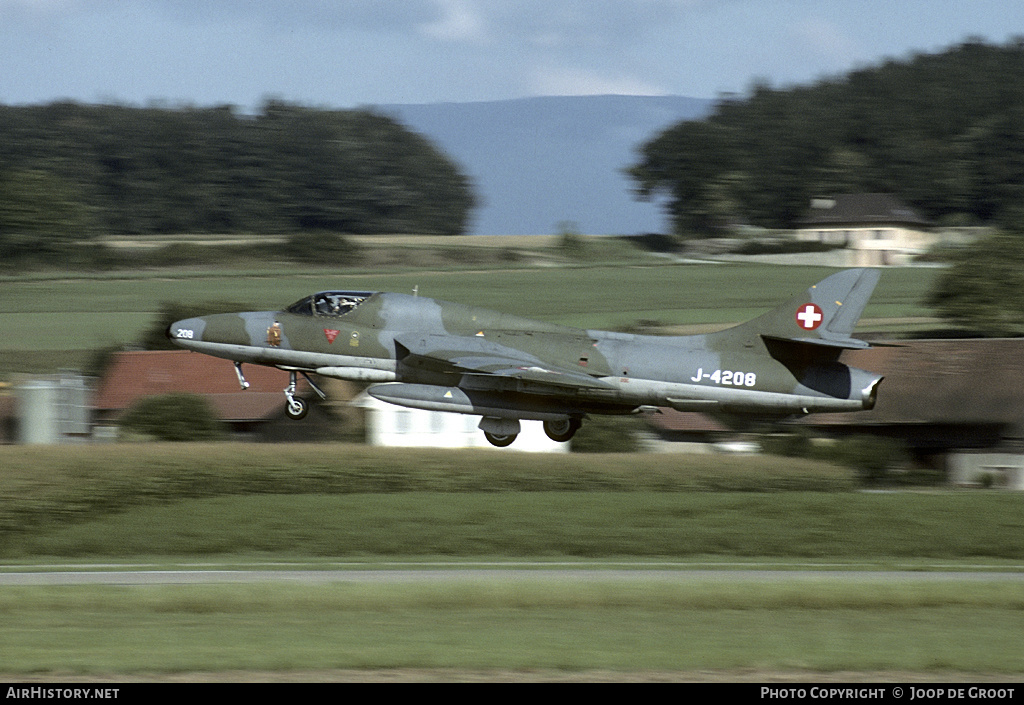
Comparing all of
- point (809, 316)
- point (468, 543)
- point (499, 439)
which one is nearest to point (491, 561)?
point (468, 543)

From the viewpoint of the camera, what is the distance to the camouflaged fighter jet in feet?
106

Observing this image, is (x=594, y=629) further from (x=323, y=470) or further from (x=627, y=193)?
(x=627, y=193)

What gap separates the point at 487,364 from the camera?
31547 mm

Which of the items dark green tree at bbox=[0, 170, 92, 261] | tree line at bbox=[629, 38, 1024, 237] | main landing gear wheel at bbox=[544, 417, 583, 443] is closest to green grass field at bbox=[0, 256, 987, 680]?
main landing gear wheel at bbox=[544, 417, 583, 443]

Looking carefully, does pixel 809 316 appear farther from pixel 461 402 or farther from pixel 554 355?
pixel 461 402

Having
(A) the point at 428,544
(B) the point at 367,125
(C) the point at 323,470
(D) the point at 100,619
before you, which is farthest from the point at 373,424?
(B) the point at 367,125

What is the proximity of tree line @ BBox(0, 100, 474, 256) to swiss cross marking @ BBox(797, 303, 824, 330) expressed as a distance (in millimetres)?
71888

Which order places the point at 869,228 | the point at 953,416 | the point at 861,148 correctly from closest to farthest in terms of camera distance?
the point at 953,416, the point at 869,228, the point at 861,148

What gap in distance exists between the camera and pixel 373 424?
54.3m

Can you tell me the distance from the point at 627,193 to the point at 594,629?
93199mm

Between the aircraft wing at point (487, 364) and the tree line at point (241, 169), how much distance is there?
221 ft

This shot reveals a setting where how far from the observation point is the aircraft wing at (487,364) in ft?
102

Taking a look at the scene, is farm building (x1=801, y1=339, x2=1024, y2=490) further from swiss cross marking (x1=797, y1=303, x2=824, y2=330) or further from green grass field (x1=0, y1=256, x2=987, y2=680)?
swiss cross marking (x1=797, y1=303, x2=824, y2=330)

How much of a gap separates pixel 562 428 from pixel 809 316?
7324 millimetres
